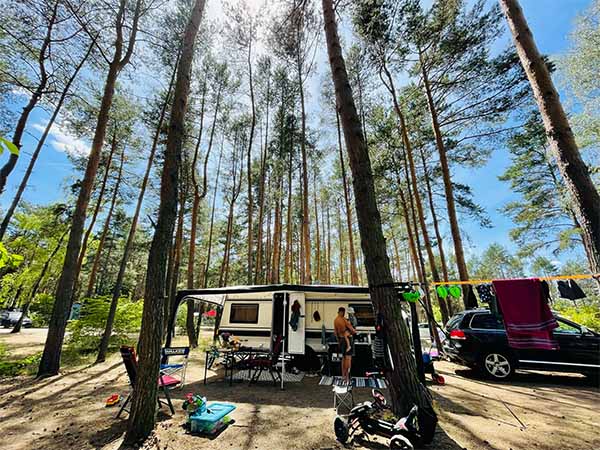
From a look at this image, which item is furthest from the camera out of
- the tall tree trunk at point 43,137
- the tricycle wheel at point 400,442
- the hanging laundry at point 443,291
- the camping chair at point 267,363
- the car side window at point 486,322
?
the tall tree trunk at point 43,137

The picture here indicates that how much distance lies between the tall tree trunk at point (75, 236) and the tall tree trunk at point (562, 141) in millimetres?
8510

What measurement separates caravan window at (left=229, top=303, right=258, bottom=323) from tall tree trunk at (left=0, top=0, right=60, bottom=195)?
23.4ft

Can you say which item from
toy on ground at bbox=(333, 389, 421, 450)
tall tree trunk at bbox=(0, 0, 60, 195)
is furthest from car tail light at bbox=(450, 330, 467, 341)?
tall tree trunk at bbox=(0, 0, 60, 195)

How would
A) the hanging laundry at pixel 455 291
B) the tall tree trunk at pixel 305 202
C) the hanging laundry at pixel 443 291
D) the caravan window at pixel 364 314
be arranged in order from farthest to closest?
the tall tree trunk at pixel 305 202 → the caravan window at pixel 364 314 → the hanging laundry at pixel 443 291 → the hanging laundry at pixel 455 291

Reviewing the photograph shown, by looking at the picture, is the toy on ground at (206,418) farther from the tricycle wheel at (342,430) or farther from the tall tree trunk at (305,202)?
the tall tree trunk at (305,202)

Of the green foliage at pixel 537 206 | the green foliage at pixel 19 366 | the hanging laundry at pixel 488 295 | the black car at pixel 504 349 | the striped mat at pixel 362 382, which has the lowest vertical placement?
the striped mat at pixel 362 382

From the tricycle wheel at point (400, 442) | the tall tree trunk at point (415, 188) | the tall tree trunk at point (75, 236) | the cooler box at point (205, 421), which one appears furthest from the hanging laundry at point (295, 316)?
the tall tree trunk at point (75, 236)

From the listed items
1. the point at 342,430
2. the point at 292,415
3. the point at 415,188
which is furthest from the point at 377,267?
the point at 415,188

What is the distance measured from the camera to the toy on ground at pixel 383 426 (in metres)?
2.55

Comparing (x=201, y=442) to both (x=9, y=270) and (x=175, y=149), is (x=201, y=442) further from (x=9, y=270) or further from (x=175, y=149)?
(x=9, y=270)

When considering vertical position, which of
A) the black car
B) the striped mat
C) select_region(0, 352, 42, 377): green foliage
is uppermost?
the black car

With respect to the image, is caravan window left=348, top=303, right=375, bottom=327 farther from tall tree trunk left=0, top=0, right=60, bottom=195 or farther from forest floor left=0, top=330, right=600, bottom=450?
tall tree trunk left=0, top=0, right=60, bottom=195

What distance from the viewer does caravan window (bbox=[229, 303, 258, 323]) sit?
26.2 feet

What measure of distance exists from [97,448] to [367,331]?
228 inches
